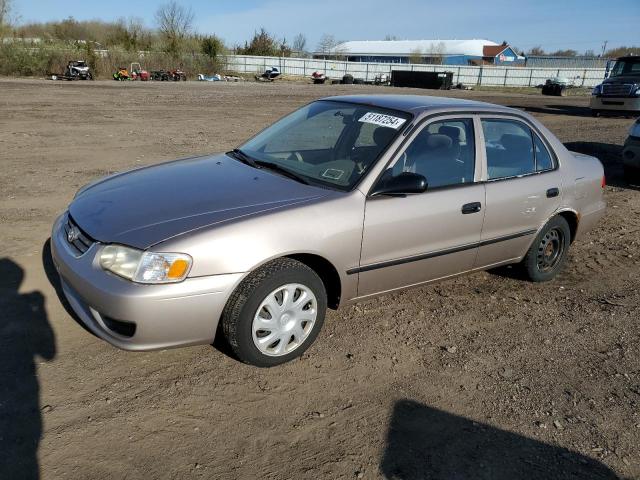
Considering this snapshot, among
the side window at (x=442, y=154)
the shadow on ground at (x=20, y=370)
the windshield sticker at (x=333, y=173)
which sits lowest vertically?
the shadow on ground at (x=20, y=370)

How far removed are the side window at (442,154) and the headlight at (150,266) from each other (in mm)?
1603

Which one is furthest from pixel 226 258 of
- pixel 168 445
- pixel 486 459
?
pixel 486 459

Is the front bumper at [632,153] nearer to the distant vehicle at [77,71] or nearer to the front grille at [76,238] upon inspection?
the front grille at [76,238]

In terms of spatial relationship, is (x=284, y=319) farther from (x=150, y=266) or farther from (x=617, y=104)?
(x=617, y=104)

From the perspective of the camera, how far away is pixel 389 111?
388 cm

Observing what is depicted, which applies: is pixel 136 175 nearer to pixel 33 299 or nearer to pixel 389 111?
pixel 33 299

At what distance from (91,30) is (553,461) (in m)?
75.3

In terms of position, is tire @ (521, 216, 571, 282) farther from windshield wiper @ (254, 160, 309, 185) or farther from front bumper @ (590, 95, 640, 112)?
front bumper @ (590, 95, 640, 112)

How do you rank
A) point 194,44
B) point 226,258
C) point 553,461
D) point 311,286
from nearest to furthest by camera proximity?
1. point 553,461
2. point 226,258
3. point 311,286
4. point 194,44

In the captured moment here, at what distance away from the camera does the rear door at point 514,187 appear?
160 inches

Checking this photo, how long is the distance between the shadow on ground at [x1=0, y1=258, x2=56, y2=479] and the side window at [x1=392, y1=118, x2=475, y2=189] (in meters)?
2.58

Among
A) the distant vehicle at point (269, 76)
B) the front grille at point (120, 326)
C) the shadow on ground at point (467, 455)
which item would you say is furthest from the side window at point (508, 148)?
the distant vehicle at point (269, 76)

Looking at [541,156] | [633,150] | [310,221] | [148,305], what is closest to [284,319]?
[310,221]

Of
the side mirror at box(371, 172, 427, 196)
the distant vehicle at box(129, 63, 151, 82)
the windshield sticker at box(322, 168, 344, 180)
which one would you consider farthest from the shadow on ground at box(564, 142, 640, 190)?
the distant vehicle at box(129, 63, 151, 82)
